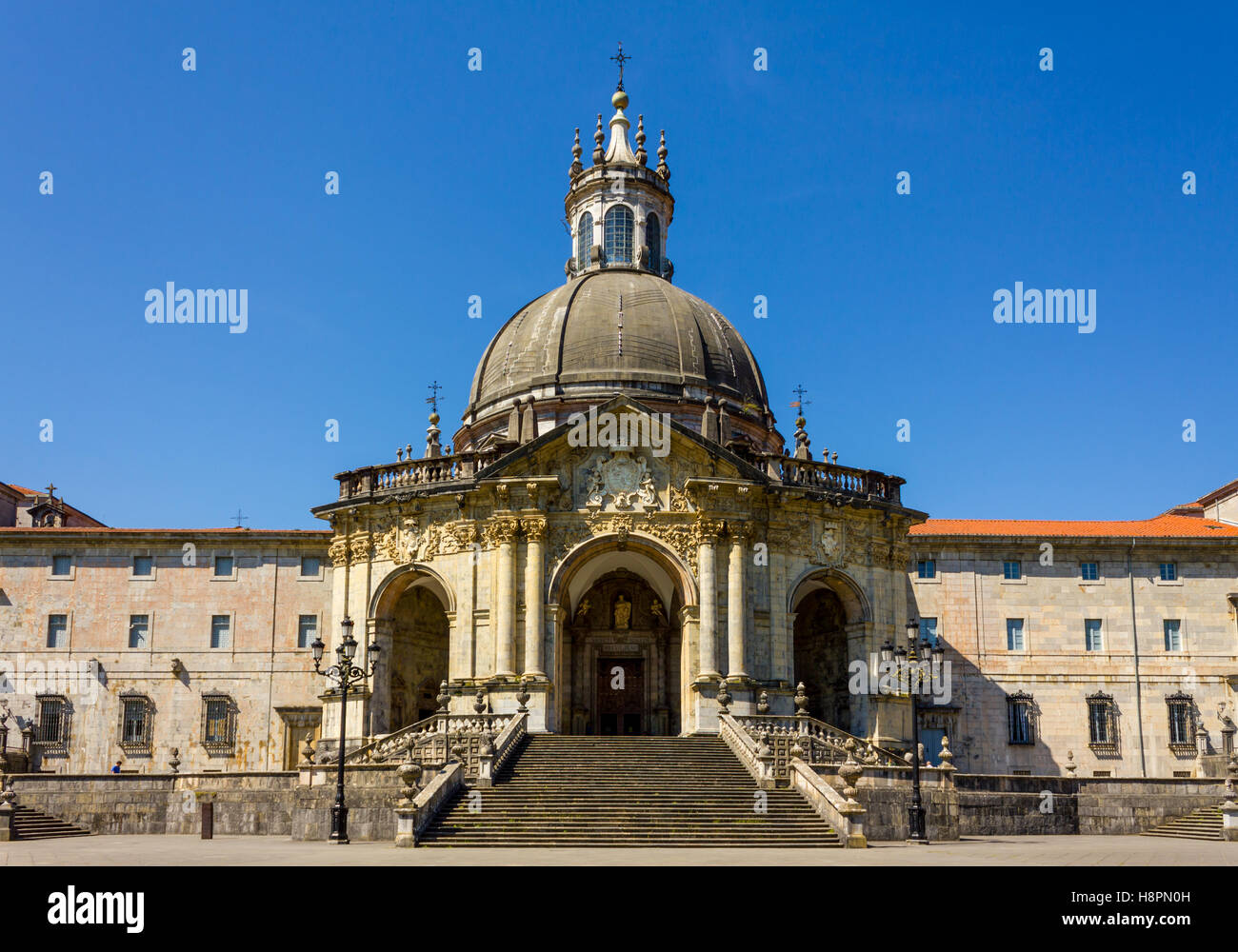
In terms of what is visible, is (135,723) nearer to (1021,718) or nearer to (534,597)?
(534,597)

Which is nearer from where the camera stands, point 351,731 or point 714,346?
point 351,731

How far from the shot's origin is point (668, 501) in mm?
41938

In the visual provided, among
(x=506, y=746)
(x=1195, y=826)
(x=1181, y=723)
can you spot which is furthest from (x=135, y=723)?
(x=1181, y=723)

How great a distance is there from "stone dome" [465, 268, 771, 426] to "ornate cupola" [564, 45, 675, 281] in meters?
3.33

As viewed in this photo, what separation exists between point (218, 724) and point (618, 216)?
89.1 feet

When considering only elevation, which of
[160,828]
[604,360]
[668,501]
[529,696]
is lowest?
[160,828]

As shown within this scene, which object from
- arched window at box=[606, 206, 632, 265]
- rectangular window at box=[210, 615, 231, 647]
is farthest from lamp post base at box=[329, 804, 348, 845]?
arched window at box=[606, 206, 632, 265]

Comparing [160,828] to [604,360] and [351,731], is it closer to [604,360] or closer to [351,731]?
[351,731]

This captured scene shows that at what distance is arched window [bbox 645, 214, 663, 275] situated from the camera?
188 ft

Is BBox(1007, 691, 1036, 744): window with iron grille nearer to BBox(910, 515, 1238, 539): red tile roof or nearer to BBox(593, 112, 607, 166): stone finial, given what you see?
BBox(910, 515, 1238, 539): red tile roof
